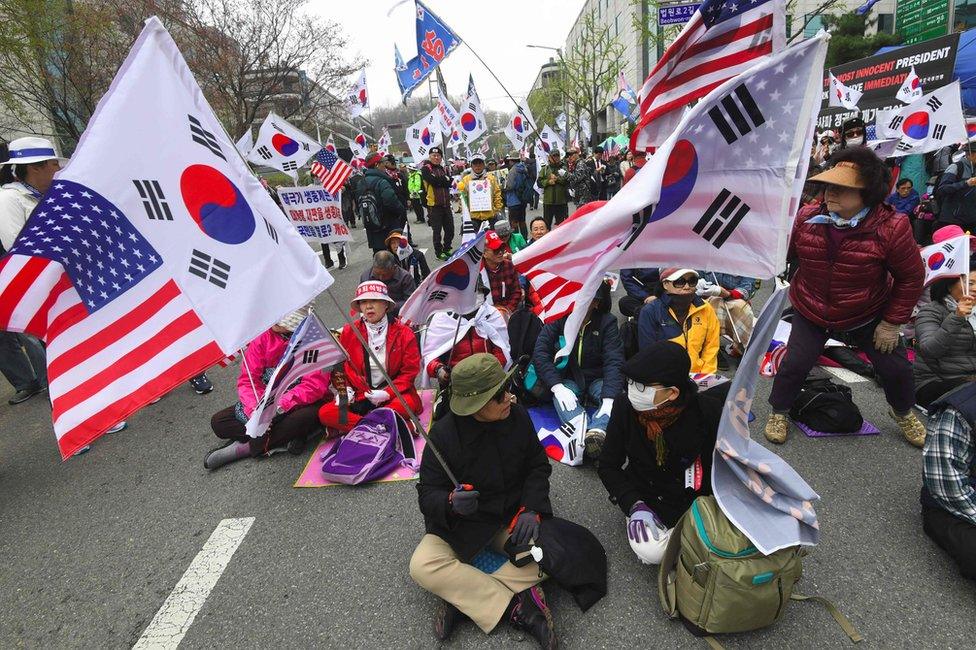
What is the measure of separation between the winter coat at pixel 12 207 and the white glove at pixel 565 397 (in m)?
4.88

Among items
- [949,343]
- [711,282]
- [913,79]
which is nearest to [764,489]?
[949,343]

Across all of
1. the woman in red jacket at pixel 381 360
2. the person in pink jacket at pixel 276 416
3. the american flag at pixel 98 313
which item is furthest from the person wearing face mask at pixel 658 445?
the person in pink jacket at pixel 276 416

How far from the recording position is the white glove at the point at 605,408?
3773 mm

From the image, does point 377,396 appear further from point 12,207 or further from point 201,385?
point 12,207

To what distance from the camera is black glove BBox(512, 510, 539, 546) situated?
2.39 m

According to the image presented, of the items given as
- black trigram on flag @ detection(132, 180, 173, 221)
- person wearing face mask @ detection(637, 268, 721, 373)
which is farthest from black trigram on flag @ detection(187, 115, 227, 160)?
person wearing face mask @ detection(637, 268, 721, 373)

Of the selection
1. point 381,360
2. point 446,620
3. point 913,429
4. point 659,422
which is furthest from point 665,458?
point 381,360

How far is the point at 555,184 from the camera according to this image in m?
10.2

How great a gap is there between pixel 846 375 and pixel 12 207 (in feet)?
25.6

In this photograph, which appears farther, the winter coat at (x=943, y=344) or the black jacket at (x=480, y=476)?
the winter coat at (x=943, y=344)

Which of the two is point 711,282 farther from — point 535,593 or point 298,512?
point 298,512

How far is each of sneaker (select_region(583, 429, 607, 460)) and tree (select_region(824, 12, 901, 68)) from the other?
2424 cm

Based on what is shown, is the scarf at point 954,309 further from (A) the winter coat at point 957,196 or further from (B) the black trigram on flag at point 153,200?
(B) the black trigram on flag at point 153,200

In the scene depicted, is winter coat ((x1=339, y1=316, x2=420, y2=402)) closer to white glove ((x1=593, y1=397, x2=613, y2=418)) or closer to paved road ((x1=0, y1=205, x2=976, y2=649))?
paved road ((x1=0, y1=205, x2=976, y2=649))
